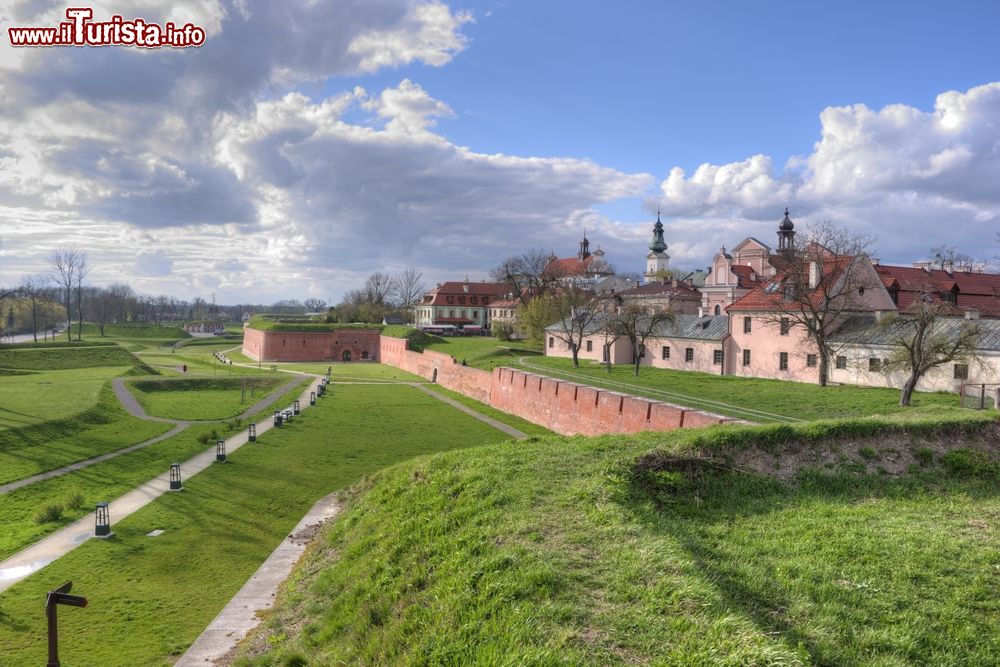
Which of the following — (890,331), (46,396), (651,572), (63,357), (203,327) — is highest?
(890,331)

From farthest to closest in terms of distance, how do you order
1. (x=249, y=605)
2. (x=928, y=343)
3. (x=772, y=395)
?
1. (x=772, y=395)
2. (x=928, y=343)
3. (x=249, y=605)

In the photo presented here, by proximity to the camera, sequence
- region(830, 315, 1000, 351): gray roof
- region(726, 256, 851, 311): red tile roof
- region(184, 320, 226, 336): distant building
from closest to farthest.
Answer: region(830, 315, 1000, 351): gray roof, region(726, 256, 851, 311): red tile roof, region(184, 320, 226, 336): distant building

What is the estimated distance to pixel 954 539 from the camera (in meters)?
7.09

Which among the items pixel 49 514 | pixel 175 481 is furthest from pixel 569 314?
pixel 49 514

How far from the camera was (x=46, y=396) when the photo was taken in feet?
88.8

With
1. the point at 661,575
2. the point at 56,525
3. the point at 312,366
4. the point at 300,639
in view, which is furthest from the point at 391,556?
the point at 312,366

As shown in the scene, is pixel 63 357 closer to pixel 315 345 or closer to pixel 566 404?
pixel 315 345

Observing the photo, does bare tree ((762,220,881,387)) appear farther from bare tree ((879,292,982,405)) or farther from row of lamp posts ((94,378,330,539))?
row of lamp posts ((94,378,330,539))

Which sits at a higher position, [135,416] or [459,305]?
[459,305]

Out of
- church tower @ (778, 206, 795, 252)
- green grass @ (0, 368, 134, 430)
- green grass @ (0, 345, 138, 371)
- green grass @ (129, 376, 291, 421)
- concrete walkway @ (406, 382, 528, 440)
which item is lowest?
concrete walkway @ (406, 382, 528, 440)

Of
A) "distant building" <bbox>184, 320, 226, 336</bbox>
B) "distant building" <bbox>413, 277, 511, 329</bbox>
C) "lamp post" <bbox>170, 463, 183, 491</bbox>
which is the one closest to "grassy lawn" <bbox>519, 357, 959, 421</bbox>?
"lamp post" <bbox>170, 463, 183, 491</bbox>

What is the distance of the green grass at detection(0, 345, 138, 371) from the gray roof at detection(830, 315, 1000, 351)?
4459 centimetres

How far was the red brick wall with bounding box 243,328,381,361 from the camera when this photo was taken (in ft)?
206

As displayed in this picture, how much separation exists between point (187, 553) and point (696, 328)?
103 feet
